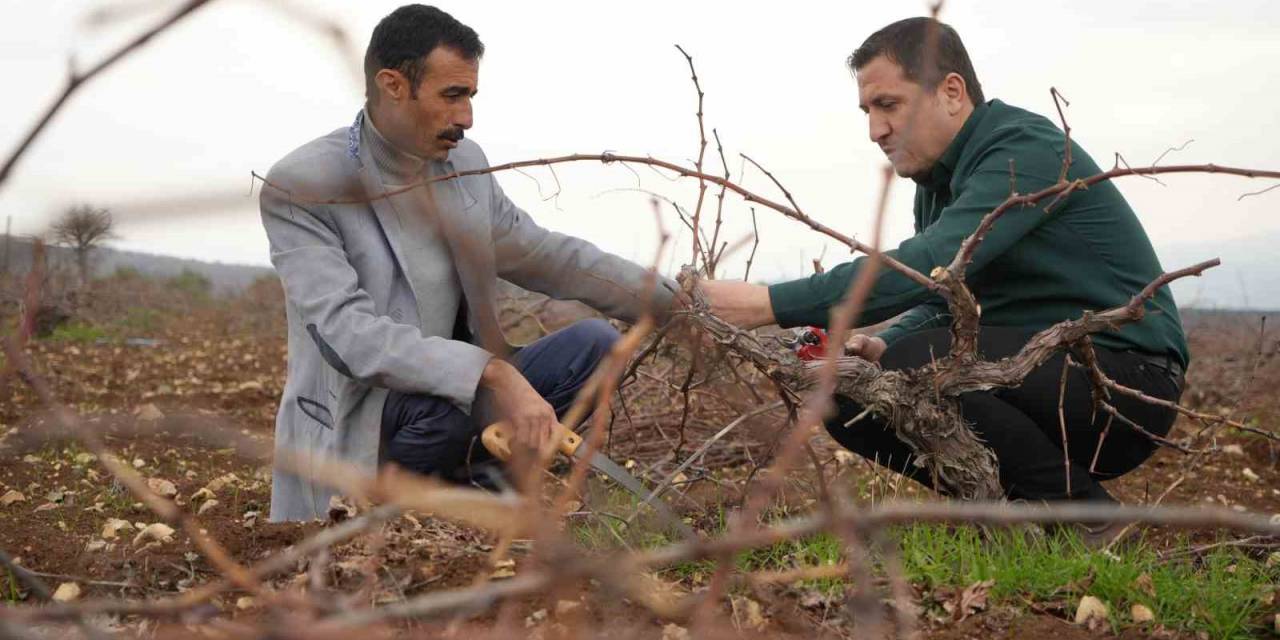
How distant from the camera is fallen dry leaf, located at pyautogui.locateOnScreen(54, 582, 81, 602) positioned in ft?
8.39

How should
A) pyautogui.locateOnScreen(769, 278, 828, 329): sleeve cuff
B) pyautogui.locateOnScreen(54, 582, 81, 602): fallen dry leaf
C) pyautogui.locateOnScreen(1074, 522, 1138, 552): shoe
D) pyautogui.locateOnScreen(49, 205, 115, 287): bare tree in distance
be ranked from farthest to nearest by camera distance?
pyautogui.locateOnScreen(769, 278, 828, 329): sleeve cuff, pyautogui.locateOnScreen(1074, 522, 1138, 552): shoe, pyautogui.locateOnScreen(54, 582, 81, 602): fallen dry leaf, pyautogui.locateOnScreen(49, 205, 115, 287): bare tree in distance

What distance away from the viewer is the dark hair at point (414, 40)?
10.4ft

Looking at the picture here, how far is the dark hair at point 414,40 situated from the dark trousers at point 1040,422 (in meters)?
1.40

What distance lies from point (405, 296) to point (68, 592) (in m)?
1.16

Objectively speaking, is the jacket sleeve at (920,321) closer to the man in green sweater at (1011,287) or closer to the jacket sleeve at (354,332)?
the man in green sweater at (1011,287)

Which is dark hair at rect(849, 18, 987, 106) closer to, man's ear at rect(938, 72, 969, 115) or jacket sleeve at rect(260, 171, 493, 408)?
man's ear at rect(938, 72, 969, 115)

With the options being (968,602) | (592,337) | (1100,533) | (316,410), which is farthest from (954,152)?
(316,410)

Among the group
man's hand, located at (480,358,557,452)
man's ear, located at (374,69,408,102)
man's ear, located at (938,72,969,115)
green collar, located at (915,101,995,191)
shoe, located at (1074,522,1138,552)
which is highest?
man's ear, located at (938,72,969,115)

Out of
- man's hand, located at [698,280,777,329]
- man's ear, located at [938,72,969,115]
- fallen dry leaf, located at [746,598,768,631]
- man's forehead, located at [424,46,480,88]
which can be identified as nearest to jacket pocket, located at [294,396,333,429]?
man's forehead, located at [424,46,480,88]

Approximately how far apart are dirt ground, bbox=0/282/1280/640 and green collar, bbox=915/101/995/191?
3.08 feet

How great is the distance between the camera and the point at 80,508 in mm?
3787

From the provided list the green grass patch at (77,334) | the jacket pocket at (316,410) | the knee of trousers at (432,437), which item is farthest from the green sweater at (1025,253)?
the green grass patch at (77,334)

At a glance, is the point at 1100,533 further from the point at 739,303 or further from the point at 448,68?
the point at 448,68

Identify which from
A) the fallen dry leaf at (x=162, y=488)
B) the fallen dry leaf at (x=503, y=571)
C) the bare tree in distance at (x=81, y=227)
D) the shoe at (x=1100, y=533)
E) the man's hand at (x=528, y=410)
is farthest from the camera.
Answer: the fallen dry leaf at (x=162, y=488)
